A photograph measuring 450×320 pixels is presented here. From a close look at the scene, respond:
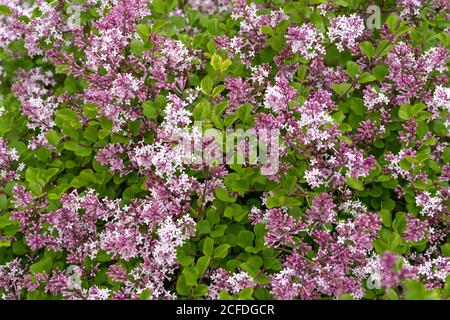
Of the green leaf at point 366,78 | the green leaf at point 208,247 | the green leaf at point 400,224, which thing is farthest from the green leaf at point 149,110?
the green leaf at point 400,224

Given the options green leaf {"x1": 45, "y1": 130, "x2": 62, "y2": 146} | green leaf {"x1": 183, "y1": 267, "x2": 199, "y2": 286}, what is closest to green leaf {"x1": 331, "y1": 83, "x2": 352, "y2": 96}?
green leaf {"x1": 183, "y1": 267, "x2": 199, "y2": 286}

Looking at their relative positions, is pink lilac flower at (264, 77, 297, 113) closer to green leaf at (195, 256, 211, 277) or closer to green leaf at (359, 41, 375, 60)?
green leaf at (359, 41, 375, 60)

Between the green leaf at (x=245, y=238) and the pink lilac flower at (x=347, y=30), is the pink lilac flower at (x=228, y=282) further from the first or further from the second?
the pink lilac flower at (x=347, y=30)

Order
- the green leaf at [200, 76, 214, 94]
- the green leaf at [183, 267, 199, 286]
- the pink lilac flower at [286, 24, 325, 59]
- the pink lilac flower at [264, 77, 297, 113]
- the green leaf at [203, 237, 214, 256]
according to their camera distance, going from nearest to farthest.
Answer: the green leaf at [183, 267, 199, 286], the green leaf at [203, 237, 214, 256], the pink lilac flower at [264, 77, 297, 113], the green leaf at [200, 76, 214, 94], the pink lilac flower at [286, 24, 325, 59]

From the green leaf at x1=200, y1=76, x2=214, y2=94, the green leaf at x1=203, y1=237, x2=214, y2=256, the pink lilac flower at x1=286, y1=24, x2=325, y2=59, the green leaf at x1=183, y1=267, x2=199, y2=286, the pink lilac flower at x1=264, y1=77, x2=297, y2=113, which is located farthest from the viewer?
the pink lilac flower at x1=286, y1=24, x2=325, y2=59

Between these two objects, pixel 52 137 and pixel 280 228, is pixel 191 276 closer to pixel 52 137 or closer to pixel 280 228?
pixel 280 228

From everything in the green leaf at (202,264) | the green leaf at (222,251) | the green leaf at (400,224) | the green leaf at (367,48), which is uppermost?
the green leaf at (367,48)

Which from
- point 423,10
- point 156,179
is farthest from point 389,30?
point 156,179

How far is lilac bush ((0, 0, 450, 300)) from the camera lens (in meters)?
2.25

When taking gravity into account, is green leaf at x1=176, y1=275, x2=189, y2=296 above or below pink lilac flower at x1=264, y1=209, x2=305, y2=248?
below

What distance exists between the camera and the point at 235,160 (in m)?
2.34

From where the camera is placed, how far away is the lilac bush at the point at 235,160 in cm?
225

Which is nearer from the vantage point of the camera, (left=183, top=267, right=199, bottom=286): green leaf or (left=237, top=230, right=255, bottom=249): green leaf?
(left=183, top=267, right=199, bottom=286): green leaf
